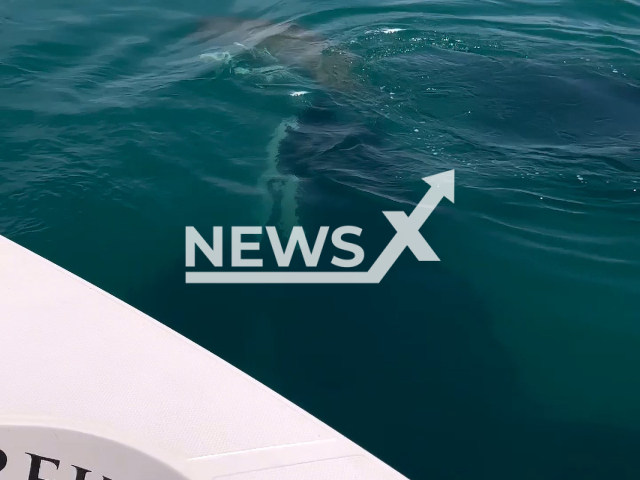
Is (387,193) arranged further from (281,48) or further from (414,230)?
(281,48)

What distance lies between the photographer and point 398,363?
22.3ft

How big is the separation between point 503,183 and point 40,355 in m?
7.05

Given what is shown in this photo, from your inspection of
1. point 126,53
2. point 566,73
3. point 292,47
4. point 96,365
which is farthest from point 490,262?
point 126,53

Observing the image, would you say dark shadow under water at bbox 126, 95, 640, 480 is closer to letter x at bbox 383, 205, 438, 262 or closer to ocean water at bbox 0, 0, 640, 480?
ocean water at bbox 0, 0, 640, 480

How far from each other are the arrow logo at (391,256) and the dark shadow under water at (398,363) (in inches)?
4.8

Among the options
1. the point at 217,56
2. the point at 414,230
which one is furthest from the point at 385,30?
the point at 414,230

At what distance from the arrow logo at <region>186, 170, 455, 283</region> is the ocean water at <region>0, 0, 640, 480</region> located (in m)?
0.15

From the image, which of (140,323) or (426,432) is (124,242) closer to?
(140,323)


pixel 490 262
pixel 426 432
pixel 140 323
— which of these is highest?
pixel 490 262

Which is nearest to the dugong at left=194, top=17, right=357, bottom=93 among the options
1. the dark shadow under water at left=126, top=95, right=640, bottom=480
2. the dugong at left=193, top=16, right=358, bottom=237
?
the dugong at left=193, top=16, right=358, bottom=237

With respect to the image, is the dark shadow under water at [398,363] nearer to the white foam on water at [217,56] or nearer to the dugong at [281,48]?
the dugong at [281,48]

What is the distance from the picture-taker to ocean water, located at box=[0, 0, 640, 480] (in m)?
6.44

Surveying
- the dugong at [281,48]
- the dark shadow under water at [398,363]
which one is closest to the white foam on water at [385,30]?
the dugong at [281,48]

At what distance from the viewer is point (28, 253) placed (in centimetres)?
598
